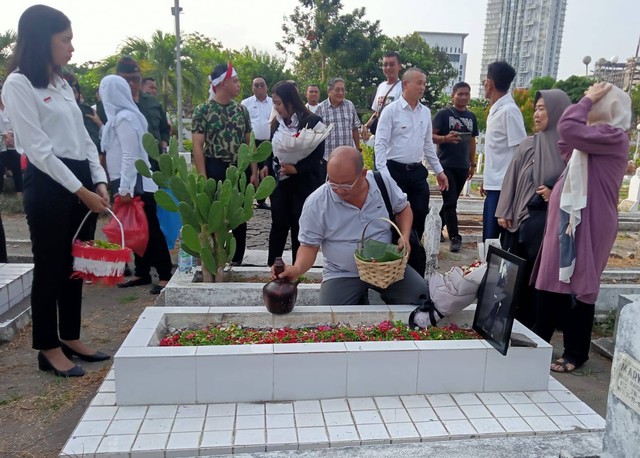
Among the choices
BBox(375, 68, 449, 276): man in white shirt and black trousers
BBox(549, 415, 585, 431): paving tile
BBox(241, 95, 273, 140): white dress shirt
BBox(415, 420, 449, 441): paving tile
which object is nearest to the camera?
BBox(415, 420, 449, 441): paving tile

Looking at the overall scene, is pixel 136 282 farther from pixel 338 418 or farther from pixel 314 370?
pixel 338 418

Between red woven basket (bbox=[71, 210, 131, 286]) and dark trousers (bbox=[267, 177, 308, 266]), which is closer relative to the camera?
red woven basket (bbox=[71, 210, 131, 286])

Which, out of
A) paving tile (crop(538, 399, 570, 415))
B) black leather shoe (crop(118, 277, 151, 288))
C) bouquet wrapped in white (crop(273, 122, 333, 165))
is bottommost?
black leather shoe (crop(118, 277, 151, 288))

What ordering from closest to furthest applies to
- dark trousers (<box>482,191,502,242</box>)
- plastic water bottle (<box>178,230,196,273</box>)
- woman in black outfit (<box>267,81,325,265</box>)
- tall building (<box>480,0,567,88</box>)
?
plastic water bottle (<box>178,230,196,273</box>)
woman in black outfit (<box>267,81,325,265</box>)
dark trousers (<box>482,191,502,242</box>)
tall building (<box>480,0,567,88</box>)

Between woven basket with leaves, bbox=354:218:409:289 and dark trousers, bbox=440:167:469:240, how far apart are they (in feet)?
10.2

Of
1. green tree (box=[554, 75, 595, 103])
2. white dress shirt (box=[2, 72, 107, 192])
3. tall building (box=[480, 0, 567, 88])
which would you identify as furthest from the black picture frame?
tall building (box=[480, 0, 567, 88])

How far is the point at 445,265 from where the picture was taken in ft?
18.9

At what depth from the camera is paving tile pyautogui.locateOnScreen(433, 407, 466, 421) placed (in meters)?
2.49

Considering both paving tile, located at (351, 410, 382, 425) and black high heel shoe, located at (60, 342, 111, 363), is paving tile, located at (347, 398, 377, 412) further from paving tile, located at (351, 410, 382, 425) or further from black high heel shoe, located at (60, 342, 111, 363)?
black high heel shoe, located at (60, 342, 111, 363)

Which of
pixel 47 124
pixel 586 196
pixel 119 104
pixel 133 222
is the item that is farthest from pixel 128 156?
pixel 586 196

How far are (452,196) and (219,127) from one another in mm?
2895

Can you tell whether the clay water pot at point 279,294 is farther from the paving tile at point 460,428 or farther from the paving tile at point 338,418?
the paving tile at point 460,428

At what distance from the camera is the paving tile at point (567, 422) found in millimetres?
2439

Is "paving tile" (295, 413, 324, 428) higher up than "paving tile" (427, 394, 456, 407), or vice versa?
"paving tile" (295, 413, 324, 428)
